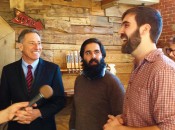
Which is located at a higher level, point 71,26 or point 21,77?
point 71,26

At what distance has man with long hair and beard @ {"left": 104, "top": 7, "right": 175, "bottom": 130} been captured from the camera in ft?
3.96

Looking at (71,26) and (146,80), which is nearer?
(146,80)

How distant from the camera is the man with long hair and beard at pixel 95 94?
2107 mm

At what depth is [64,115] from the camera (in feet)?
12.0

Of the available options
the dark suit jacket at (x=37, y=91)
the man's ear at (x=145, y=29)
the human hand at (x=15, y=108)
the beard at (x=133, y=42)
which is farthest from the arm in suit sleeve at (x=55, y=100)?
the man's ear at (x=145, y=29)

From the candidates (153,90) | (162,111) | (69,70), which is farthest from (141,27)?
(69,70)

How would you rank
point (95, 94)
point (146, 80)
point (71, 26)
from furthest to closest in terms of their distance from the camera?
point (71, 26)
point (95, 94)
point (146, 80)

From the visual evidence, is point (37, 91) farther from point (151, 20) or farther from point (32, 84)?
point (151, 20)

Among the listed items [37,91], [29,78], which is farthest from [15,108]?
[29,78]

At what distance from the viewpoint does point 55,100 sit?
2354 millimetres

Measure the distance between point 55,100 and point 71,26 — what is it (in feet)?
5.81

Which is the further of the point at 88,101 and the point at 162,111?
the point at 88,101

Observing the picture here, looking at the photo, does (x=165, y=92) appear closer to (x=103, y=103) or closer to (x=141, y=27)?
(x=141, y=27)

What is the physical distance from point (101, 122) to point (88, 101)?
8.6 inches
